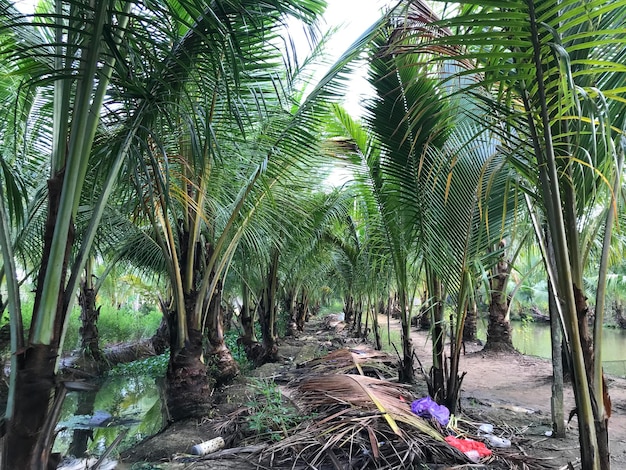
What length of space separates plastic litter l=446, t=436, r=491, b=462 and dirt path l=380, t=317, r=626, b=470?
0.53 m

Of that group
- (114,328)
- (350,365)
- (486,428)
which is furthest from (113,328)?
(486,428)

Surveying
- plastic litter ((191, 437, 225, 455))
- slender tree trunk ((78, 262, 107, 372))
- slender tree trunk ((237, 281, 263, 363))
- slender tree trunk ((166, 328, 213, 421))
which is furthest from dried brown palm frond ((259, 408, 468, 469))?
slender tree trunk ((78, 262, 107, 372))

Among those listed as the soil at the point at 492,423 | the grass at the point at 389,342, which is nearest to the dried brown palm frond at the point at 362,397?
the soil at the point at 492,423

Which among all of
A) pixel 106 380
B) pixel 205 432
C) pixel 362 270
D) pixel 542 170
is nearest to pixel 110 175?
pixel 542 170

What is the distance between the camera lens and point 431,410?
332 cm

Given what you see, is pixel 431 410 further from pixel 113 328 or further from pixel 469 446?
pixel 113 328

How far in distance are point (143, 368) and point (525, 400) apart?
8.03 meters

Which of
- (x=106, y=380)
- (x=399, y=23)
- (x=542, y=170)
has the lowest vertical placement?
(x=106, y=380)

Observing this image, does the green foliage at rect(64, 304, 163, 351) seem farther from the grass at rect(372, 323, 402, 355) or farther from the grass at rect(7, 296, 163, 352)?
the grass at rect(372, 323, 402, 355)

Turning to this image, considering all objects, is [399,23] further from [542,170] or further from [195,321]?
[195,321]

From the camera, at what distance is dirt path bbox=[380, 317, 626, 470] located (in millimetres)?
3229

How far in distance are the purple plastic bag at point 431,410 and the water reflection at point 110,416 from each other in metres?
2.99

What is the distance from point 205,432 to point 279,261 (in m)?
4.84

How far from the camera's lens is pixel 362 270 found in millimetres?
9297
